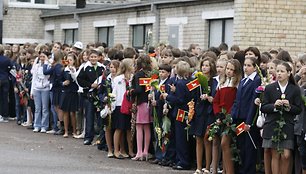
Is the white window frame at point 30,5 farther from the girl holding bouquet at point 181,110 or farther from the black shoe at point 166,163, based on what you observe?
the girl holding bouquet at point 181,110

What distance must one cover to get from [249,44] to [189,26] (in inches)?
126

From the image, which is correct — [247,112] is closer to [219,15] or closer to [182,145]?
[182,145]

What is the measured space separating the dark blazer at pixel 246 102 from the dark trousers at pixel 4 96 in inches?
480

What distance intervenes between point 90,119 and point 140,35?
10231mm

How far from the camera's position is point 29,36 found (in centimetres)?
3809

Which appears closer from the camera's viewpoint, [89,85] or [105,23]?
[89,85]

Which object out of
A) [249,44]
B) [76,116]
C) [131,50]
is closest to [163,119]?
[131,50]

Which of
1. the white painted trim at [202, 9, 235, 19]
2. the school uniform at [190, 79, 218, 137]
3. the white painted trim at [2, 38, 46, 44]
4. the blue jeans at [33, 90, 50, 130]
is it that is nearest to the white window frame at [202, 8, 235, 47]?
the white painted trim at [202, 9, 235, 19]

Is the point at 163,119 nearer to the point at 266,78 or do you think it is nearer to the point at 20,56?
the point at 266,78

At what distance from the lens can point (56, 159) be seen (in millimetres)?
15922

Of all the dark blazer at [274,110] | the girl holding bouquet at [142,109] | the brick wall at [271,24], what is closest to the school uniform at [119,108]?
the girl holding bouquet at [142,109]

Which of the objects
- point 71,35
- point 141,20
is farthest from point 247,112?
point 71,35

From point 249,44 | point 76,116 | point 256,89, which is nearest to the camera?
point 256,89

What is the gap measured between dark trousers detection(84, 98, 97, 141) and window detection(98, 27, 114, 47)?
39.3 feet
